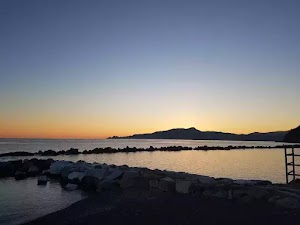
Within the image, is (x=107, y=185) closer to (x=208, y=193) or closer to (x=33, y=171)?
(x=208, y=193)

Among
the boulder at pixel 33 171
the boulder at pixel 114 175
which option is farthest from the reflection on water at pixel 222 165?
the boulder at pixel 33 171

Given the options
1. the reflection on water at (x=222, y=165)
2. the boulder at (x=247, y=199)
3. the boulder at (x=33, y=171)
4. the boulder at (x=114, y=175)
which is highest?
the boulder at (x=114, y=175)

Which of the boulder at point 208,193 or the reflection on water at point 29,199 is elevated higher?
the boulder at point 208,193

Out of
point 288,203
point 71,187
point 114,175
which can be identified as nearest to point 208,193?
point 288,203

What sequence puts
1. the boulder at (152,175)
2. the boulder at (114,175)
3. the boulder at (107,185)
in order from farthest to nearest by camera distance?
the boulder at (114,175)
the boulder at (107,185)
the boulder at (152,175)

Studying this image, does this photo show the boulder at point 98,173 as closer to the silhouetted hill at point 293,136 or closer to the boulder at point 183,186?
the boulder at point 183,186

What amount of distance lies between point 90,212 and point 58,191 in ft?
19.7

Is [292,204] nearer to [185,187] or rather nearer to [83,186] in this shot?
[185,187]

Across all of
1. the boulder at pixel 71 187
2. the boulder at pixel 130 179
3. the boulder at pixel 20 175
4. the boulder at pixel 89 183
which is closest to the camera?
the boulder at pixel 130 179

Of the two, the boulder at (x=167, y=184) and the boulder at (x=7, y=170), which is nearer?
the boulder at (x=167, y=184)

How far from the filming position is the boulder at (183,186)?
1318 cm

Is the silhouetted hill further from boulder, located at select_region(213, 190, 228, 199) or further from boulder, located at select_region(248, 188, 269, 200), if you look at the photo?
boulder, located at select_region(213, 190, 228, 199)

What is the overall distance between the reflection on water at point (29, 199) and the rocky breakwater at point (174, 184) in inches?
45.2

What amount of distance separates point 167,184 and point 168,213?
143 inches
